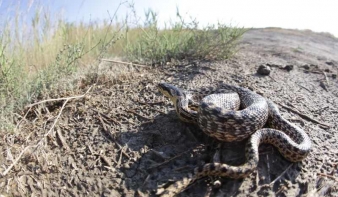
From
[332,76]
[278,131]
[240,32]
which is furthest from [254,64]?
[278,131]

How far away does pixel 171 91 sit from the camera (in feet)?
15.8

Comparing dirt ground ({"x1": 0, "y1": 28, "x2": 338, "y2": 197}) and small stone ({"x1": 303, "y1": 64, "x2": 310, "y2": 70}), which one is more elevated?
small stone ({"x1": 303, "y1": 64, "x2": 310, "y2": 70})

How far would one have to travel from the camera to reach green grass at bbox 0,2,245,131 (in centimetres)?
516

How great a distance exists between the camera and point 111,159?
3982 mm

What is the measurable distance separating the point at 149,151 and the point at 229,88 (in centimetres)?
177

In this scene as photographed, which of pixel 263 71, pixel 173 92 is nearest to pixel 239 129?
pixel 173 92

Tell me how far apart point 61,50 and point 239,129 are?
130 inches

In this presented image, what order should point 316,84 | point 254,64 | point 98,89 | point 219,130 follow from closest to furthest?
Result: point 219,130, point 98,89, point 316,84, point 254,64

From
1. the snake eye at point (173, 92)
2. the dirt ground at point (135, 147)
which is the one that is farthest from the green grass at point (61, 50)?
the snake eye at point (173, 92)

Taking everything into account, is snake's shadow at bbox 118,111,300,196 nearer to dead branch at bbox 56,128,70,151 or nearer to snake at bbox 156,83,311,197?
snake at bbox 156,83,311,197

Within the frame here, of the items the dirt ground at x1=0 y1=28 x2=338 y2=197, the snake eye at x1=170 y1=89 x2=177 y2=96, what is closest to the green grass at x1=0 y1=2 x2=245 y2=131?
the dirt ground at x1=0 y1=28 x2=338 y2=197

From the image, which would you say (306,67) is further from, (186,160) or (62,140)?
(62,140)

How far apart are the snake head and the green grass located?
1415 millimetres

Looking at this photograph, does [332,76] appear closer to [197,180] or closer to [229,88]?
[229,88]
